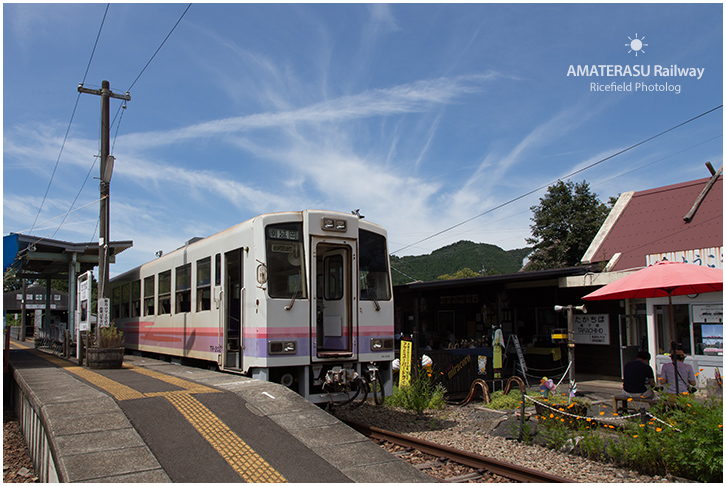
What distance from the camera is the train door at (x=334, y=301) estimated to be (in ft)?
28.4

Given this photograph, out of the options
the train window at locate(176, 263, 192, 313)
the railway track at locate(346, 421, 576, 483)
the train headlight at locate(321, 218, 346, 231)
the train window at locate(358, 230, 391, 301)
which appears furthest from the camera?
the train window at locate(176, 263, 192, 313)

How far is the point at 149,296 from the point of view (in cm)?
1388

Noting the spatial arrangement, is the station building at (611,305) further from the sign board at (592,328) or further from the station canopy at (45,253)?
the station canopy at (45,253)

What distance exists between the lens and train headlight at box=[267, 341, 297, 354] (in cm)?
783

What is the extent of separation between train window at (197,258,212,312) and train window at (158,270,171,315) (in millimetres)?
2170

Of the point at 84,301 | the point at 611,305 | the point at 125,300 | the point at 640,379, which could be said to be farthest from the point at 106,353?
the point at 611,305

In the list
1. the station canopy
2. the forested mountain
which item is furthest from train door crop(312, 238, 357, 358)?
the forested mountain

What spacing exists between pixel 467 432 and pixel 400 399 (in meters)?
2.34

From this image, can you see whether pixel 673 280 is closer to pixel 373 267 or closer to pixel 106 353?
pixel 373 267

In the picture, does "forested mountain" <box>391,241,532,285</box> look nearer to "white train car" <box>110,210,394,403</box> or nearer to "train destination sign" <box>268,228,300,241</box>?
"white train car" <box>110,210,394,403</box>

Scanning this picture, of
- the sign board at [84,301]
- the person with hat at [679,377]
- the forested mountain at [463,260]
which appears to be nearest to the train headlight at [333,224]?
the person with hat at [679,377]

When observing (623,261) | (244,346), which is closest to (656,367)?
(623,261)

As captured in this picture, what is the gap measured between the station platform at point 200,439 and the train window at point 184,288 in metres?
3.71

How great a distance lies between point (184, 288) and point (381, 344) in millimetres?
4613
